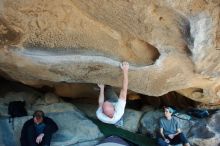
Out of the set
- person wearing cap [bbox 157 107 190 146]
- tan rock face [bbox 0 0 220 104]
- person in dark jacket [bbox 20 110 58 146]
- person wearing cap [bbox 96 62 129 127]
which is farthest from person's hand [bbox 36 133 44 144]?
person wearing cap [bbox 157 107 190 146]

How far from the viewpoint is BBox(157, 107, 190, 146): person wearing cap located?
16.7 ft

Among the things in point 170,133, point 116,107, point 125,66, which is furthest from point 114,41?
point 170,133

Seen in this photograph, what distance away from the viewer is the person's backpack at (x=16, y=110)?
17.2 ft

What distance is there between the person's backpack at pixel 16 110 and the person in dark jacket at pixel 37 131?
43 centimetres

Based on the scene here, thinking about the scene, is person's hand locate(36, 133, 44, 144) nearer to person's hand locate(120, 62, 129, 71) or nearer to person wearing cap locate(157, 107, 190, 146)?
person's hand locate(120, 62, 129, 71)

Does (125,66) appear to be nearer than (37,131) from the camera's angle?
Yes

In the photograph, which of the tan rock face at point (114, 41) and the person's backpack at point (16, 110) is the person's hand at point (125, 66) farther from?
the person's backpack at point (16, 110)

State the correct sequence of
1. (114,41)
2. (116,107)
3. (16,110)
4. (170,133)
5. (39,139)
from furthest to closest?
1. (16,110)
2. (170,133)
3. (39,139)
4. (116,107)
5. (114,41)

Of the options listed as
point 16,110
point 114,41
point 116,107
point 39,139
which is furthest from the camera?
point 16,110

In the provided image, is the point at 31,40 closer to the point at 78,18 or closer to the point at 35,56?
the point at 35,56

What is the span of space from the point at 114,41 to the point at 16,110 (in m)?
1.74

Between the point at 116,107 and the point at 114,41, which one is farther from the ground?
the point at 114,41

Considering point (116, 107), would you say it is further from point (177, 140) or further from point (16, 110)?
point (16, 110)

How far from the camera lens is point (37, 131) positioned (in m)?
4.73
